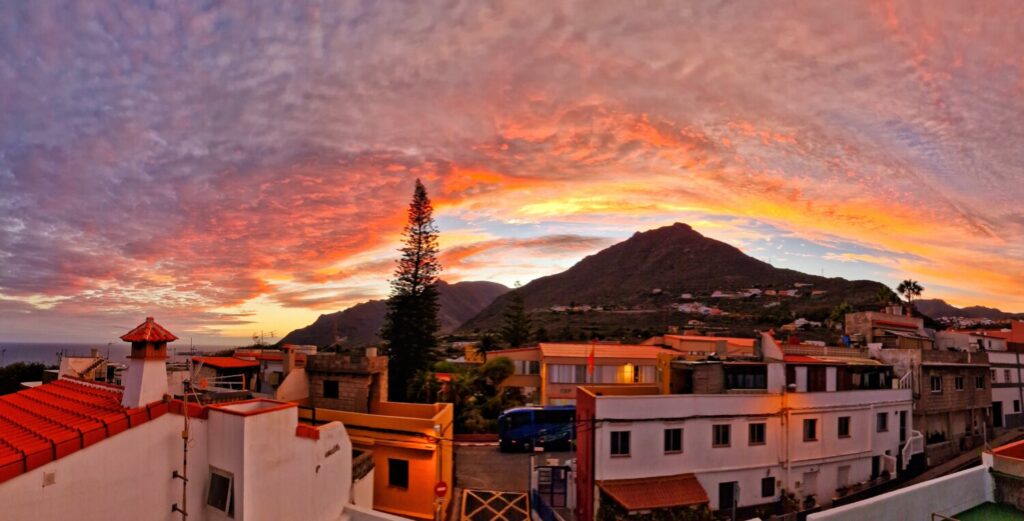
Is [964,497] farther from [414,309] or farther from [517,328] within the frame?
[517,328]

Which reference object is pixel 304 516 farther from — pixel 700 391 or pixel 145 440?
pixel 700 391

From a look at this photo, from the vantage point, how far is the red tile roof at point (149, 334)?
11.5 meters

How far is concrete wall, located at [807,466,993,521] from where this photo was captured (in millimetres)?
9180

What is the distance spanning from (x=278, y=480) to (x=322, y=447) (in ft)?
5.39

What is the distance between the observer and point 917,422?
1244 inches

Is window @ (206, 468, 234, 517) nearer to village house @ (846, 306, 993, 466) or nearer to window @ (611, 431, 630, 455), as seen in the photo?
window @ (611, 431, 630, 455)

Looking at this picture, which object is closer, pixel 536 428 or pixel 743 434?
pixel 743 434

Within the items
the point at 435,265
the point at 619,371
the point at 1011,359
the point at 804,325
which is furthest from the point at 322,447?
the point at 804,325

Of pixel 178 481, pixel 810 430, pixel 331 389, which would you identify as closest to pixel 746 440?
pixel 810 430

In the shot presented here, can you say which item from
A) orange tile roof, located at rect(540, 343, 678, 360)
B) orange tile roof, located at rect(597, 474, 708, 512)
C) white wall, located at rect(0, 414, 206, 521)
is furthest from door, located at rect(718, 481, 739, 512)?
white wall, located at rect(0, 414, 206, 521)

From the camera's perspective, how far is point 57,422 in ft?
36.5

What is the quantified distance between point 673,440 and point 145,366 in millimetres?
17228

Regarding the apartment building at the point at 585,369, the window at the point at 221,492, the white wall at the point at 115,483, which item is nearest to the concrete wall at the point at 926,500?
the window at the point at 221,492

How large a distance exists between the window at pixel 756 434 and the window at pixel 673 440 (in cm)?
325
